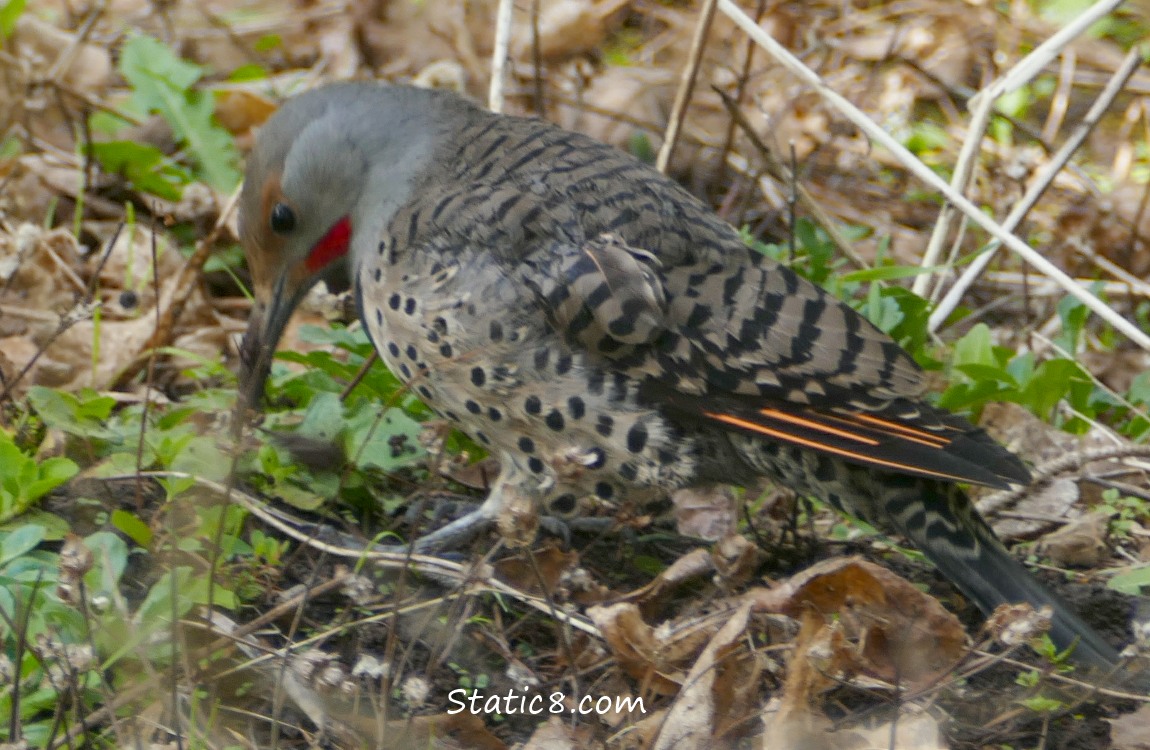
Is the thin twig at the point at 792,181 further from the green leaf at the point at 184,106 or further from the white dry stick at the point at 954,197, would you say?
the green leaf at the point at 184,106

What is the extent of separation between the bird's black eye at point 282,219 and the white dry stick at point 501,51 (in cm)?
95

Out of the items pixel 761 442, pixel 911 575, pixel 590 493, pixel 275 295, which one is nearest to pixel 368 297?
pixel 275 295

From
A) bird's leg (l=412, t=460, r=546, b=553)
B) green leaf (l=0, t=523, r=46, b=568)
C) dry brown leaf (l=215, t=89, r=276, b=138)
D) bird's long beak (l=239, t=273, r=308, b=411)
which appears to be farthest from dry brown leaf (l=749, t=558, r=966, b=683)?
dry brown leaf (l=215, t=89, r=276, b=138)

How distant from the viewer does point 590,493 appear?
3.79 meters

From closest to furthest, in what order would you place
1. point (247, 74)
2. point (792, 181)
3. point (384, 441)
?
point (384, 441) < point (792, 181) < point (247, 74)

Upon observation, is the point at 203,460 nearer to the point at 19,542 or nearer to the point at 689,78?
the point at 19,542

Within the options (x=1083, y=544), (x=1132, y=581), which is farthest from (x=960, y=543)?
(x=1083, y=544)

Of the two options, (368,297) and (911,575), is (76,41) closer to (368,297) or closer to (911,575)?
(368,297)

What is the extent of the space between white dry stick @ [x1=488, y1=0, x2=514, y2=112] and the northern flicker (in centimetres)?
87

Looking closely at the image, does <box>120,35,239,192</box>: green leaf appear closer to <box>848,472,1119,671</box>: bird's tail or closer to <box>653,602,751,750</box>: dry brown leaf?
<box>848,472,1119,671</box>: bird's tail

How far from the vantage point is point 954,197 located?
427 cm

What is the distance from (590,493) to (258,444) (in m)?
0.93

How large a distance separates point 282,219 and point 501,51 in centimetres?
112

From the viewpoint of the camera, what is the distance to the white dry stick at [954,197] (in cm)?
396
